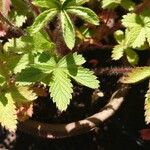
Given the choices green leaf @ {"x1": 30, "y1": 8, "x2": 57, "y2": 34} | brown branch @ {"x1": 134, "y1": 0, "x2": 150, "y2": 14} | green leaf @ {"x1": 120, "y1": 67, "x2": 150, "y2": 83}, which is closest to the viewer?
green leaf @ {"x1": 30, "y1": 8, "x2": 57, "y2": 34}

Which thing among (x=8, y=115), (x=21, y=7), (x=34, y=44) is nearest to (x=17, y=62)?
(x=34, y=44)

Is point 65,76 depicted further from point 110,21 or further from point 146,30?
point 110,21

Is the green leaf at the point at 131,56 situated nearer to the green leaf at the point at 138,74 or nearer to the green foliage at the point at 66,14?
the green leaf at the point at 138,74

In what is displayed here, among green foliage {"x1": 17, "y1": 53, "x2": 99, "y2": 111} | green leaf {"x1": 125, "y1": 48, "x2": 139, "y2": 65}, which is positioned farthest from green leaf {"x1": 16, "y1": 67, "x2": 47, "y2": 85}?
green leaf {"x1": 125, "y1": 48, "x2": 139, "y2": 65}

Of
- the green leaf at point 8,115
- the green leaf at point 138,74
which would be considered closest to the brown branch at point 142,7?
the green leaf at point 138,74

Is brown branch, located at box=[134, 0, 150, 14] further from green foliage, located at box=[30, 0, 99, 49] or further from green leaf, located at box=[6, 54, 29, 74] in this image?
green leaf, located at box=[6, 54, 29, 74]

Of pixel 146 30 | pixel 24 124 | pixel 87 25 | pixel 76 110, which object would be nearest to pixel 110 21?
pixel 87 25

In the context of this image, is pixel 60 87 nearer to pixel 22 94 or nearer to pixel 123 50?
pixel 22 94
